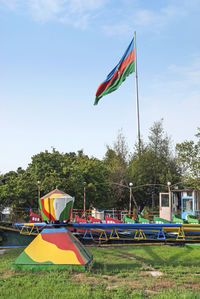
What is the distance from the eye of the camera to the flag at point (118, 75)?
24528 millimetres

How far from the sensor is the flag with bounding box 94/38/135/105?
80.5 feet

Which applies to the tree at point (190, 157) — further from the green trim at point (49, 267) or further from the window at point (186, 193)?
the green trim at point (49, 267)

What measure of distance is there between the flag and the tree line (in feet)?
28.1

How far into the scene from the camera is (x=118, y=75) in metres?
25.7

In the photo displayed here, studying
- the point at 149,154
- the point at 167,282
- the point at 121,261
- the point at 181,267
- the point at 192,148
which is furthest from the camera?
the point at 149,154

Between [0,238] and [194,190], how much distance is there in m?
18.2

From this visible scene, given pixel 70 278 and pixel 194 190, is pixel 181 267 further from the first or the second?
pixel 194 190

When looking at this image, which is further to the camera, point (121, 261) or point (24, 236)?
point (24, 236)

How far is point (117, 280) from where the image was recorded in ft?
23.5

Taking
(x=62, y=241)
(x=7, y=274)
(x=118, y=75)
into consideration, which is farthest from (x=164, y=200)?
(x=7, y=274)

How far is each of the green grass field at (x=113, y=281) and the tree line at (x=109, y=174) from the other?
1842 cm

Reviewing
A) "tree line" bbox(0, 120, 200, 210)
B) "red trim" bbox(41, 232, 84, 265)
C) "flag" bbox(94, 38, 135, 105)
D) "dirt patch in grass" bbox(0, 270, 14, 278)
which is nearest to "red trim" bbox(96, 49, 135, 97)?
"flag" bbox(94, 38, 135, 105)

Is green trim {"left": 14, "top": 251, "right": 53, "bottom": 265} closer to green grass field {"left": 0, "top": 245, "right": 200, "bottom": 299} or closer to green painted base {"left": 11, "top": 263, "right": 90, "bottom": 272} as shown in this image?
green painted base {"left": 11, "top": 263, "right": 90, "bottom": 272}

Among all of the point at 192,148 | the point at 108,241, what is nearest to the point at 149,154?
the point at 192,148
